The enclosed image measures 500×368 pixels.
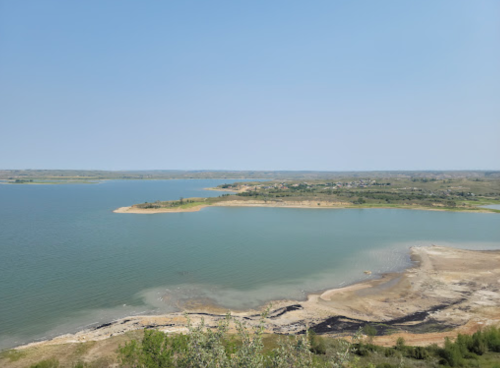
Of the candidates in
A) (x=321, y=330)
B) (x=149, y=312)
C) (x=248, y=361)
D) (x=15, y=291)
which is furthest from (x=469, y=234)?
(x=15, y=291)

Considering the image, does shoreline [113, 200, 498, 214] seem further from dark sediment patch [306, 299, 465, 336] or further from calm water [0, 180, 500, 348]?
dark sediment patch [306, 299, 465, 336]

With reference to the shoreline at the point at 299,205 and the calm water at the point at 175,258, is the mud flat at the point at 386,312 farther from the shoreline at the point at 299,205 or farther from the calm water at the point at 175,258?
the shoreline at the point at 299,205

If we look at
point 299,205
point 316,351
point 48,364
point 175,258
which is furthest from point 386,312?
point 299,205

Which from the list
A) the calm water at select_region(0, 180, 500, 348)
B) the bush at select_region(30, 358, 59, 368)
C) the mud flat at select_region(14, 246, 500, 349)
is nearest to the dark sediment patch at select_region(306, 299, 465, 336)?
the mud flat at select_region(14, 246, 500, 349)

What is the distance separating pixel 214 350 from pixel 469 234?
74464 mm

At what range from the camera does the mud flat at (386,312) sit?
2409 centimetres

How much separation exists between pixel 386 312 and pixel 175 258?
29875 millimetres

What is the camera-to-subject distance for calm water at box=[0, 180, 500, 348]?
95.2 ft

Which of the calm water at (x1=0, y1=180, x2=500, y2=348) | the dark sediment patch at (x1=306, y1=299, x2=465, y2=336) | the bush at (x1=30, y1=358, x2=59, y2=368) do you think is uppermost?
the bush at (x1=30, y1=358, x2=59, y2=368)

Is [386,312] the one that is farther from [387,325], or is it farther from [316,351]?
[316,351]

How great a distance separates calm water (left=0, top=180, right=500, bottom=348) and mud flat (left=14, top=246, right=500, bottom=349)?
2.29m

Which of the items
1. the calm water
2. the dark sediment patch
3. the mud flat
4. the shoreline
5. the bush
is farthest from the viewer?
the shoreline

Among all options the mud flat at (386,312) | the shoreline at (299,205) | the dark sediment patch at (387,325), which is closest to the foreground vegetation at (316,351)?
the dark sediment patch at (387,325)

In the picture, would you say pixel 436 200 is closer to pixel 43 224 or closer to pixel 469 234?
pixel 469 234
